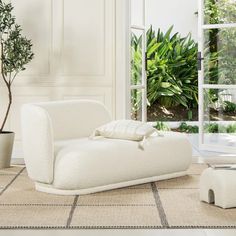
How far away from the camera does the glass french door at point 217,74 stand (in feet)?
22.1

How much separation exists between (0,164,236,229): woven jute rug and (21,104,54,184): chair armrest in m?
0.16

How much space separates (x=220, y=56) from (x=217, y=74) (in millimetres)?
196

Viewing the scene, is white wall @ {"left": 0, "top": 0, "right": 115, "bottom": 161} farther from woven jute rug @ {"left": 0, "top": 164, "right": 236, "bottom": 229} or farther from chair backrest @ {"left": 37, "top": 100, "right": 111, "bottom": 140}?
woven jute rug @ {"left": 0, "top": 164, "right": 236, "bottom": 229}

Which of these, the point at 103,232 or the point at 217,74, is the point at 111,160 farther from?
the point at 217,74

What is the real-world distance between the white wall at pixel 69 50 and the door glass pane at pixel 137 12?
269 mm

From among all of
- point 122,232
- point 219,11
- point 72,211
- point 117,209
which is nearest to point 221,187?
point 117,209

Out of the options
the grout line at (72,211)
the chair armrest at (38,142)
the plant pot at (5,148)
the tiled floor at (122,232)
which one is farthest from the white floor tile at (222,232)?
the plant pot at (5,148)

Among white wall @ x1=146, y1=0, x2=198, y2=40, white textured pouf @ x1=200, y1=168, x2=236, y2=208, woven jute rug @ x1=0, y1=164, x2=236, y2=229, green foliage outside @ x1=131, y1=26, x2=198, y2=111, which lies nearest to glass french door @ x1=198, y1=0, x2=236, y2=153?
woven jute rug @ x1=0, y1=164, x2=236, y2=229

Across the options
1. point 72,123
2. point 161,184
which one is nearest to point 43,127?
point 72,123

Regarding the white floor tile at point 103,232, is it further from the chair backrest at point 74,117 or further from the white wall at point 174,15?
the white wall at point 174,15

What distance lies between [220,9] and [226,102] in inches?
39.3

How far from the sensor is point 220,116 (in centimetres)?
684

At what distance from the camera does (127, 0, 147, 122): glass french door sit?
21.9ft

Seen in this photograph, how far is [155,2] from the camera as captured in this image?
1062 cm
